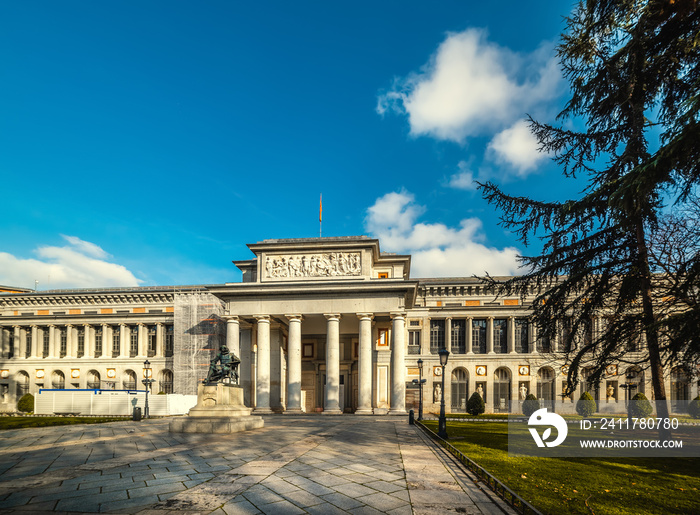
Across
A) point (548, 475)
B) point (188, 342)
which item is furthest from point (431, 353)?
point (548, 475)

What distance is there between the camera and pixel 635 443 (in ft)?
53.2

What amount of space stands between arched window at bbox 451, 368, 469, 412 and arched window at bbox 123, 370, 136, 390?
3549 centimetres

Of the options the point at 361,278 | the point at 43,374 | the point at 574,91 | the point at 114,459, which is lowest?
the point at 43,374

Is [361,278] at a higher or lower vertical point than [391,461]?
higher

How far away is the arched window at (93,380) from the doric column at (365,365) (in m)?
33.9

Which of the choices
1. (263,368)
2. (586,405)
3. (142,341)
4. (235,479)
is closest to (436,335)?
Result: (586,405)

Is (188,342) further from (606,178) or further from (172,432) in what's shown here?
(606,178)

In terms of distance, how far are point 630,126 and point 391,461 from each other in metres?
14.0

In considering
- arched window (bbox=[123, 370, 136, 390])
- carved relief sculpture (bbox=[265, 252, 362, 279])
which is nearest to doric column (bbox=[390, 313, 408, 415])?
carved relief sculpture (bbox=[265, 252, 362, 279])

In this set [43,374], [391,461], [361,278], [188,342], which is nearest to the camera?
[391,461]

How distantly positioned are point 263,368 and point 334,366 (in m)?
5.91

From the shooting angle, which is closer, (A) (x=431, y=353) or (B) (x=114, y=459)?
(B) (x=114, y=459)

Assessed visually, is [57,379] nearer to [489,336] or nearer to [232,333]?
[232,333]

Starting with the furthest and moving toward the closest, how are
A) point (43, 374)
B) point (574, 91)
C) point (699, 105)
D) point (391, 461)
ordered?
point (43, 374)
point (574, 91)
point (391, 461)
point (699, 105)
